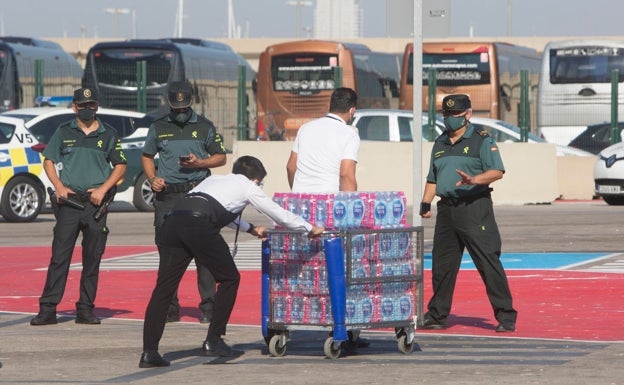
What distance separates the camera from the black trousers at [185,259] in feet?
34.5

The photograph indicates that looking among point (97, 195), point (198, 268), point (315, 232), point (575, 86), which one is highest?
point (315, 232)

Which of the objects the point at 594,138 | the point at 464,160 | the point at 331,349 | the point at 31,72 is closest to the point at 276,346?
the point at 331,349

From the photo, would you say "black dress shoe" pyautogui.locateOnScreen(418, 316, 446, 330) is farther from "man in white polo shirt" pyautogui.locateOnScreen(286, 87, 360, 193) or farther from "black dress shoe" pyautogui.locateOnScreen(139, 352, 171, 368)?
"black dress shoe" pyautogui.locateOnScreen(139, 352, 171, 368)

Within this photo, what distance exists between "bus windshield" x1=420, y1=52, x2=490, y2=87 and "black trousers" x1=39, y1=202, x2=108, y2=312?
2849 cm

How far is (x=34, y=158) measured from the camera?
79.4ft

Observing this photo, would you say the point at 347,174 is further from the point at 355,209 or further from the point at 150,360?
the point at 150,360

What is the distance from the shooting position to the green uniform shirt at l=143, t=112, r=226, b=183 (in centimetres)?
1255

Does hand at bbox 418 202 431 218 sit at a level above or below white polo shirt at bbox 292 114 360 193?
below

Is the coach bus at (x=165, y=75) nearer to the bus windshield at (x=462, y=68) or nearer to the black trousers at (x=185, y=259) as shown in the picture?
the bus windshield at (x=462, y=68)

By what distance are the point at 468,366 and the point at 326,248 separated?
1217 mm

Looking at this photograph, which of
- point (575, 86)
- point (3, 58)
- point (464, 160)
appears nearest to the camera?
point (464, 160)

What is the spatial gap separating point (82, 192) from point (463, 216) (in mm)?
3026

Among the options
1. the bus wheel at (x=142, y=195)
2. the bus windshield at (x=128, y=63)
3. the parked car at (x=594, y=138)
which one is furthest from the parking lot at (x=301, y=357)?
the bus windshield at (x=128, y=63)

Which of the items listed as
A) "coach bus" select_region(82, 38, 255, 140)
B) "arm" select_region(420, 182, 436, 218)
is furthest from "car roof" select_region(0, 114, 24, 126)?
"arm" select_region(420, 182, 436, 218)
